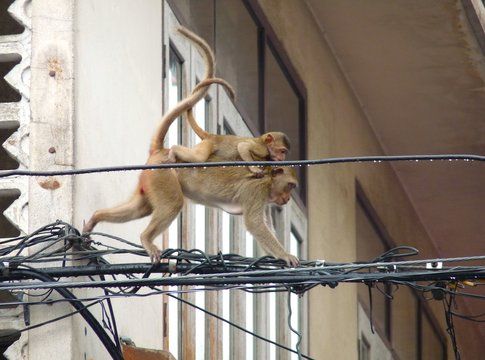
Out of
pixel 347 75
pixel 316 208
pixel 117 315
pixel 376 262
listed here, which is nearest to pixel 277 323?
pixel 316 208

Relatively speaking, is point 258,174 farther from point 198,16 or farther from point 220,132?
point 198,16

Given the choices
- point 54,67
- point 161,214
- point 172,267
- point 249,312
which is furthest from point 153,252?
point 249,312

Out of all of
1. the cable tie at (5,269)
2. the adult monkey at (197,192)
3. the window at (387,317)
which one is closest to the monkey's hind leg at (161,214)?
the adult monkey at (197,192)

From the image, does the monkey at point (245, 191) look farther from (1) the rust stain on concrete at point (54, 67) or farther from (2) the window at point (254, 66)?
(2) the window at point (254, 66)

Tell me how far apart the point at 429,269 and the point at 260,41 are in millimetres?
10293

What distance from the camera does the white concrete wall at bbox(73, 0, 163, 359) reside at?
17688 mm

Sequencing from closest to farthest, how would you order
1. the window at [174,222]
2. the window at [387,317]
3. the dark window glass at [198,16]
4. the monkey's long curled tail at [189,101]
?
the monkey's long curled tail at [189,101], the window at [174,222], the dark window glass at [198,16], the window at [387,317]

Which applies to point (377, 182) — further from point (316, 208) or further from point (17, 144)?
point (17, 144)

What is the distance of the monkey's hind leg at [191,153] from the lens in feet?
55.4

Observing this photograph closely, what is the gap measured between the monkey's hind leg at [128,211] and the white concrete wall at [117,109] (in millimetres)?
231

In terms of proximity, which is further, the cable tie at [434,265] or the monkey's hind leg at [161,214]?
the monkey's hind leg at [161,214]

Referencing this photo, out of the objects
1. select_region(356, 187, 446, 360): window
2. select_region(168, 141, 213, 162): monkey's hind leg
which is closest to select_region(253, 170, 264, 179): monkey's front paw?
select_region(168, 141, 213, 162): monkey's hind leg

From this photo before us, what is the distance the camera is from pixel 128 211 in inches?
680

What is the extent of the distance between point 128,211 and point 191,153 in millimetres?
762
